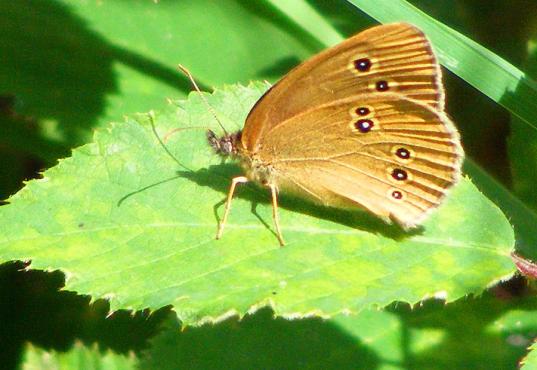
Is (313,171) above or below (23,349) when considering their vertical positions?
above

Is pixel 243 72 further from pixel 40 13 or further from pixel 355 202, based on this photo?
pixel 355 202

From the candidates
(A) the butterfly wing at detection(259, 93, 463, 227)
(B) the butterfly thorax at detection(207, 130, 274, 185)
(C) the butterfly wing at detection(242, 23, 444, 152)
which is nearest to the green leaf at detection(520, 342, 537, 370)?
(A) the butterfly wing at detection(259, 93, 463, 227)

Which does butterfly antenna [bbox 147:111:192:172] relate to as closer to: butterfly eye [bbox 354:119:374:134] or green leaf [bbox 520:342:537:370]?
butterfly eye [bbox 354:119:374:134]

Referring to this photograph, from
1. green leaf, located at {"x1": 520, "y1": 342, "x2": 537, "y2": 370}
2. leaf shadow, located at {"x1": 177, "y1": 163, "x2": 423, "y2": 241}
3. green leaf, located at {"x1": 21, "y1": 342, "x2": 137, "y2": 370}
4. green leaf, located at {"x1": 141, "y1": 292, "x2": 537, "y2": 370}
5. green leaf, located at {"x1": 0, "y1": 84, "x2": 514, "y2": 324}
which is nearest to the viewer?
green leaf, located at {"x1": 520, "y1": 342, "x2": 537, "y2": 370}

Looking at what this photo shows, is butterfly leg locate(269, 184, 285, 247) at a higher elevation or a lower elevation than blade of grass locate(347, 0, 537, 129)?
lower

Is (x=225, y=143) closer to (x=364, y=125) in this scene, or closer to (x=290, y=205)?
(x=290, y=205)

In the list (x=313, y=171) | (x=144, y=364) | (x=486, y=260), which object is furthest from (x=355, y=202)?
(x=144, y=364)
